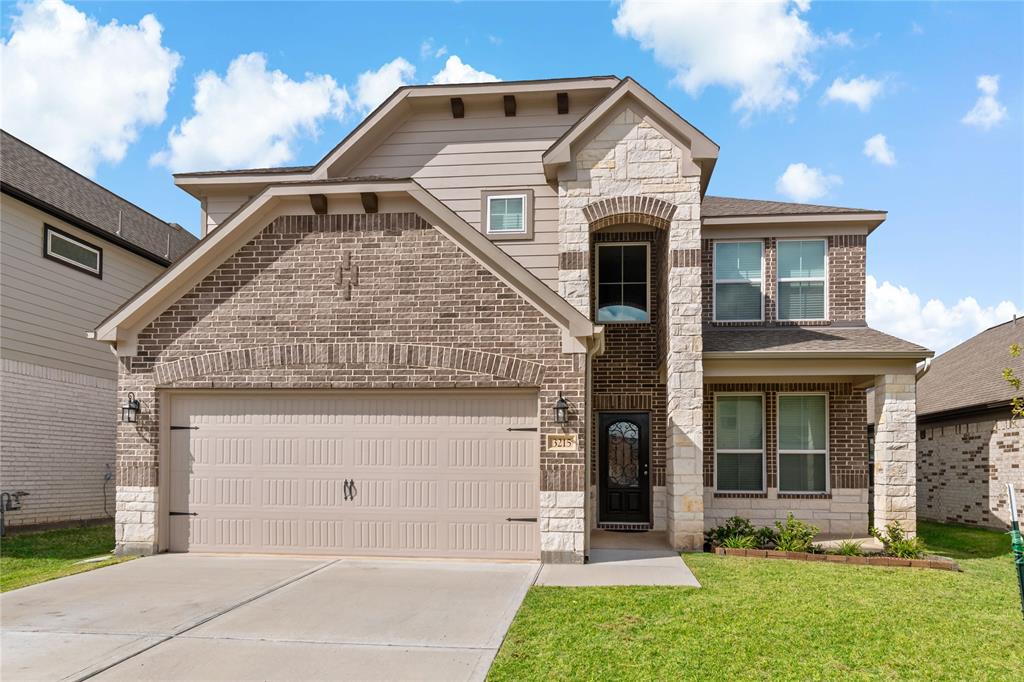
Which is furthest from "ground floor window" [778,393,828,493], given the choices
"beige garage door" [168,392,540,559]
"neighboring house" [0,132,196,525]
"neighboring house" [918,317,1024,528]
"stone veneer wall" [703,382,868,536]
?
"neighboring house" [0,132,196,525]

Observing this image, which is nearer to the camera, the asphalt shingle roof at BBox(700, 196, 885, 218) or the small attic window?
the small attic window

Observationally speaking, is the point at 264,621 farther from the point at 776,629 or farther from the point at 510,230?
the point at 510,230

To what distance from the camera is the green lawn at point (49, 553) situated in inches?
395

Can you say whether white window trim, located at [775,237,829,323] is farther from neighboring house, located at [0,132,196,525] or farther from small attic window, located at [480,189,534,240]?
neighboring house, located at [0,132,196,525]

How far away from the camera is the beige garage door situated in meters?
10.9

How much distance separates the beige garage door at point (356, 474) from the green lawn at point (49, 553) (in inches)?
58.8

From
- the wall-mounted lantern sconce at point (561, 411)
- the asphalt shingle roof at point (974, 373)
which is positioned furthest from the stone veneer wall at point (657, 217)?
the asphalt shingle roof at point (974, 373)

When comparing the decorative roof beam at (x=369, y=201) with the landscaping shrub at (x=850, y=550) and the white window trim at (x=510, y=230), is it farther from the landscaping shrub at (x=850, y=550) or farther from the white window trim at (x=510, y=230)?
the landscaping shrub at (x=850, y=550)

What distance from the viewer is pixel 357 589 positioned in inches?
351

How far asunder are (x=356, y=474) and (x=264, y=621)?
12.2 ft

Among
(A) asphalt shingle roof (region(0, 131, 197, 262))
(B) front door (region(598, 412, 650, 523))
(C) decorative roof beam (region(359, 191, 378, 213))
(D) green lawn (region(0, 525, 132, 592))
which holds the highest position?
(A) asphalt shingle roof (region(0, 131, 197, 262))

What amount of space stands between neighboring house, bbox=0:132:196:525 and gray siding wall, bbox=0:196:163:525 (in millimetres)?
20

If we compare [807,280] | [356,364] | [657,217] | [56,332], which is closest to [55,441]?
[56,332]

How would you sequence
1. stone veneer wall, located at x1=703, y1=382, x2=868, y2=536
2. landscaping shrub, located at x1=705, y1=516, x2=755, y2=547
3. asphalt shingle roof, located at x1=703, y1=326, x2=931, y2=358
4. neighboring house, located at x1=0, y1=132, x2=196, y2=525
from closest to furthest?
landscaping shrub, located at x1=705, y1=516, x2=755, y2=547
asphalt shingle roof, located at x1=703, y1=326, x2=931, y2=358
stone veneer wall, located at x1=703, y1=382, x2=868, y2=536
neighboring house, located at x1=0, y1=132, x2=196, y2=525
